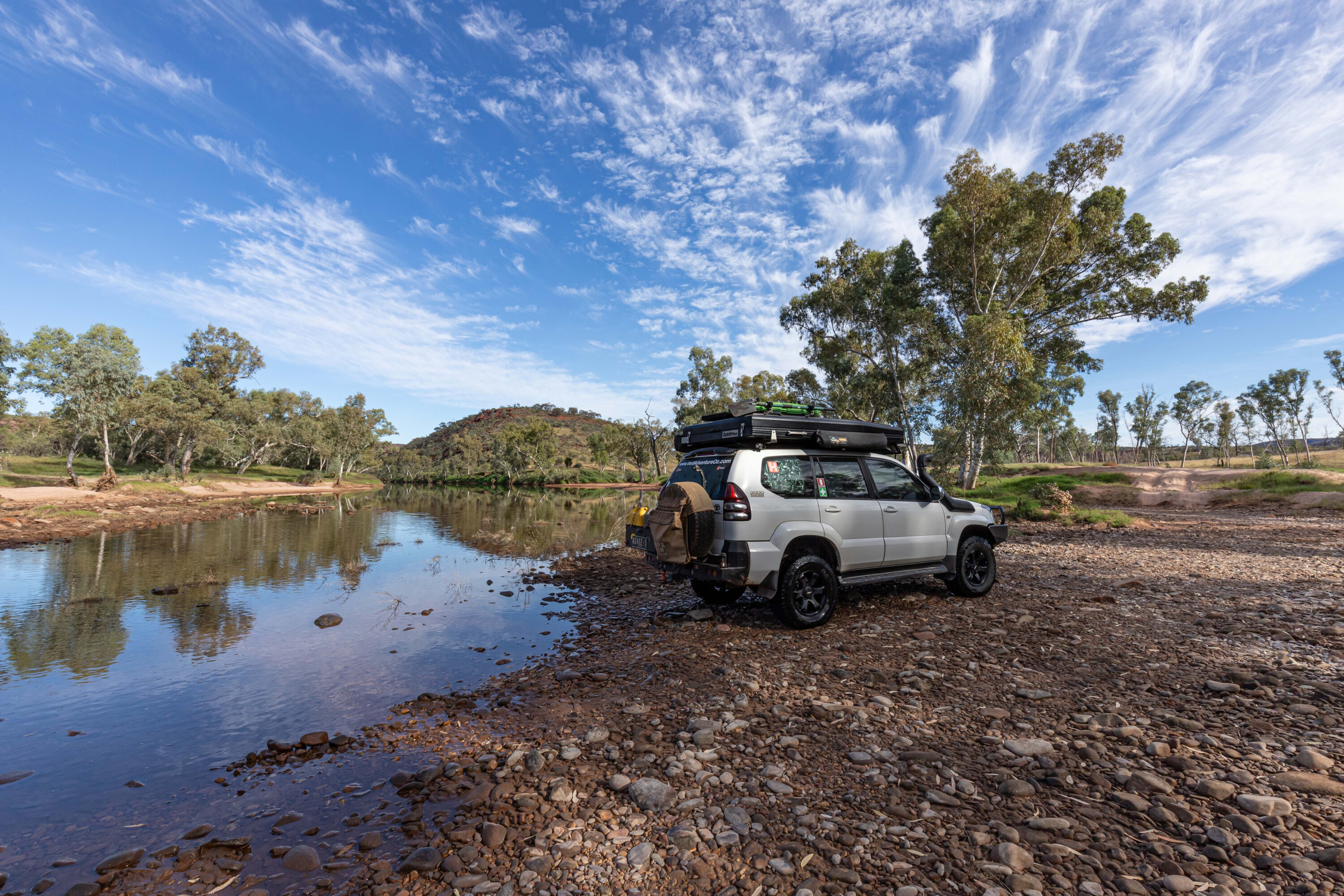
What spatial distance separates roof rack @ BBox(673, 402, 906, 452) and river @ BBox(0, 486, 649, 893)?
381 centimetres

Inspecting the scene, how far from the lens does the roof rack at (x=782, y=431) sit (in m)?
7.19

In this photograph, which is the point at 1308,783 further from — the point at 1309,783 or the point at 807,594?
the point at 807,594

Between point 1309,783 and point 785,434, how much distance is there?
205 inches

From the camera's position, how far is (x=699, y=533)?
6871 mm

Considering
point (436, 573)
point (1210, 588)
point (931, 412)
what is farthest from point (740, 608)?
point (931, 412)

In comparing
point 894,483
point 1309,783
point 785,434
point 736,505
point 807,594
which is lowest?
point 1309,783

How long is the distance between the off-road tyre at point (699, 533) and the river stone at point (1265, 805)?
4824 mm

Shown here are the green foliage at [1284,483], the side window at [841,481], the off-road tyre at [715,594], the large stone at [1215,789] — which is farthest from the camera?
the green foliage at [1284,483]

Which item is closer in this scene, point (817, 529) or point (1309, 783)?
point (1309, 783)

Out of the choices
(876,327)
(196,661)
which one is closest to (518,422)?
(876,327)

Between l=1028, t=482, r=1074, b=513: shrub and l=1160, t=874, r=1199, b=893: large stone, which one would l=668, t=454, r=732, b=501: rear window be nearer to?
l=1160, t=874, r=1199, b=893: large stone

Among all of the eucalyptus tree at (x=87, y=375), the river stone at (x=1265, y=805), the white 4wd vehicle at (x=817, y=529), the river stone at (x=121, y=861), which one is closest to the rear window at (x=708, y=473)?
the white 4wd vehicle at (x=817, y=529)

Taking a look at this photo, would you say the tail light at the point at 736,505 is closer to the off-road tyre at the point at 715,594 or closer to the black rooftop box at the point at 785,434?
the black rooftop box at the point at 785,434

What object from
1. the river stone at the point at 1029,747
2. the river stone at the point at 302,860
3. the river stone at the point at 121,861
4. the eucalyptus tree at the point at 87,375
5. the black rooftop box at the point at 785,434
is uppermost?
the eucalyptus tree at the point at 87,375
